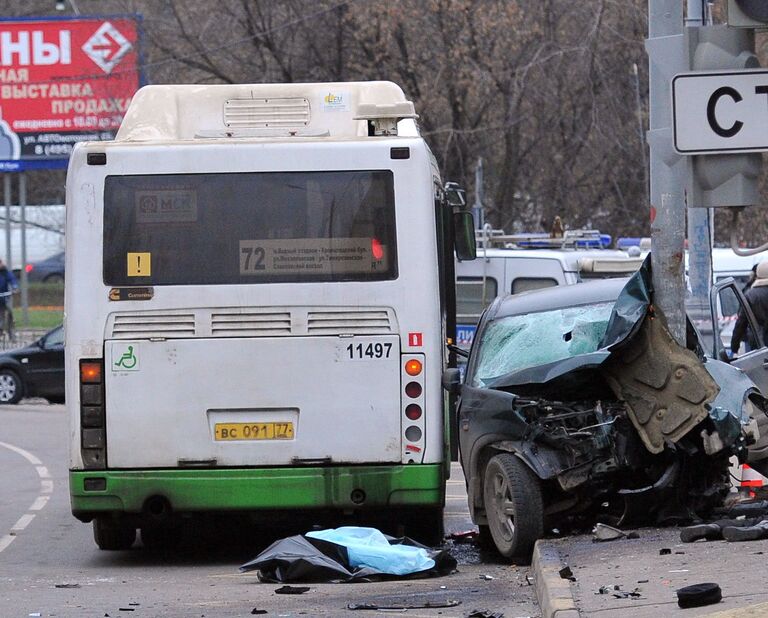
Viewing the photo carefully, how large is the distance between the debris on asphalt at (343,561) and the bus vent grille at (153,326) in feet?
5.15

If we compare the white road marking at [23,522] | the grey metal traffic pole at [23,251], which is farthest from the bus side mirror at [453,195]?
the grey metal traffic pole at [23,251]

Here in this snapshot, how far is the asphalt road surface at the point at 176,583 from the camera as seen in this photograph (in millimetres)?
8133

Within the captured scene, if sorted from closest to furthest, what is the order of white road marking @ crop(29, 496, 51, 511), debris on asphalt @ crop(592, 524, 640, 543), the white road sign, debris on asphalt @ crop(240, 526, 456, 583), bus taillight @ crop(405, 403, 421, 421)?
the white road sign < debris on asphalt @ crop(240, 526, 456, 583) < debris on asphalt @ crop(592, 524, 640, 543) < bus taillight @ crop(405, 403, 421, 421) < white road marking @ crop(29, 496, 51, 511)

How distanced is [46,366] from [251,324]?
15600mm

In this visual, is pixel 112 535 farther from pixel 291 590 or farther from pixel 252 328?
pixel 291 590

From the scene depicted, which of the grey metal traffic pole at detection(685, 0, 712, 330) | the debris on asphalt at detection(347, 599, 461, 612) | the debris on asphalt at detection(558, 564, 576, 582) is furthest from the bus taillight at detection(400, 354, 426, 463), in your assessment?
the grey metal traffic pole at detection(685, 0, 712, 330)

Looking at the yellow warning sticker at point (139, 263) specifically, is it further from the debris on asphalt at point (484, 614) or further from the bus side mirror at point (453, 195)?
the debris on asphalt at point (484, 614)

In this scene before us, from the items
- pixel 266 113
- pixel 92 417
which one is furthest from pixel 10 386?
pixel 92 417

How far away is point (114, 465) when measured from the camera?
9.83 metres

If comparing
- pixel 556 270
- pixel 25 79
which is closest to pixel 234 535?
pixel 556 270

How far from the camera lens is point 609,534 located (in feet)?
30.2

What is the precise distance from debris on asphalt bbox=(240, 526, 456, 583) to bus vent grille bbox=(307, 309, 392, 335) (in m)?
1.35

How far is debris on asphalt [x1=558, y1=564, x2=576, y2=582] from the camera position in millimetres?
7855

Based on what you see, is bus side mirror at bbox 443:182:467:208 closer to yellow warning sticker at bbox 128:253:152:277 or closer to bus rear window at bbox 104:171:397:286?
bus rear window at bbox 104:171:397:286
